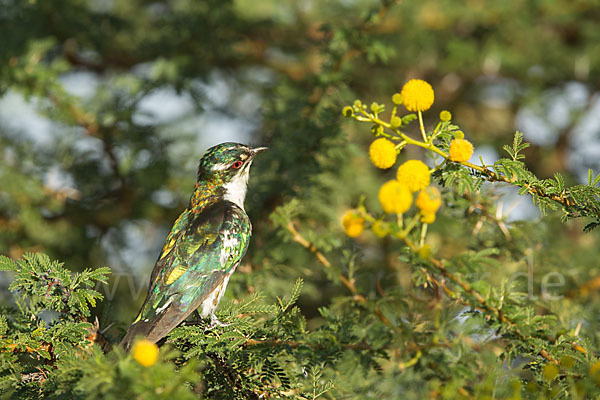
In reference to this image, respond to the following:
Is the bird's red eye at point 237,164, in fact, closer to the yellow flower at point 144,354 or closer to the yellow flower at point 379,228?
the yellow flower at point 379,228

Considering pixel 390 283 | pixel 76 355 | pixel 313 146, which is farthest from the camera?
pixel 390 283

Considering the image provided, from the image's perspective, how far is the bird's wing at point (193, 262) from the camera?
11.0 feet

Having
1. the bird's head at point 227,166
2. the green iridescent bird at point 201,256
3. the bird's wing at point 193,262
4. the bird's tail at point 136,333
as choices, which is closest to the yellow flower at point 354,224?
the green iridescent bird at point 201,256

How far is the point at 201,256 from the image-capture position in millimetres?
3734

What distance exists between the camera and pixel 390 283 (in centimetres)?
471

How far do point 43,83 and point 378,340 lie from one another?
359 centimetres

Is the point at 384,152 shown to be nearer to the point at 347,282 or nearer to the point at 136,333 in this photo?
the point at 347,282

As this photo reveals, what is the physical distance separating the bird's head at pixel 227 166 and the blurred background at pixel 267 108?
0.16 meters

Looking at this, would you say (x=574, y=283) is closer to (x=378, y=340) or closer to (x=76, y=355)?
(x=378, y=340)

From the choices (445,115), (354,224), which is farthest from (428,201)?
(445,115)

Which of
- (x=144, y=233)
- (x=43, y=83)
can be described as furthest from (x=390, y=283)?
(x=43, y=83)

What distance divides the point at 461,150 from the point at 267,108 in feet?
10.3

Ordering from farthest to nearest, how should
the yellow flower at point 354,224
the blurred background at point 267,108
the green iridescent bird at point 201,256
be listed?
1. the blurred background at point 267,108
2. the green iridescent bird at point 201,256
3. the yellow flower at point 354,224

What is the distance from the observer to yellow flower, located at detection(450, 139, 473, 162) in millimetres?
2205
